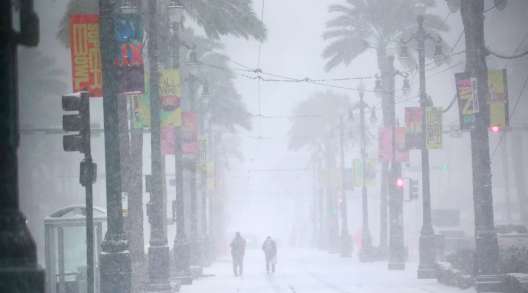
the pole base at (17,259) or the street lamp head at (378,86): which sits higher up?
the street lamp head at (378,86)

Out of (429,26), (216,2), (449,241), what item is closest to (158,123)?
(216,2)

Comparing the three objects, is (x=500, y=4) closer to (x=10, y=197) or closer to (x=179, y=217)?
(x=179, y=217)

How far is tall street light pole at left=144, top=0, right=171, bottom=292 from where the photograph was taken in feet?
75.5

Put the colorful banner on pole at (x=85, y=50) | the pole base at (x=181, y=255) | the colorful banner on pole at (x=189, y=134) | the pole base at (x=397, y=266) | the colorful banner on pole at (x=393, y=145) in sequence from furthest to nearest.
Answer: the colorful banner on pole at (x=393, y=145)
the pole base at (x=397, y=266)
the colorful banner on pole at (x=189, y=134)
the pole base at (x=181, y=255)
the colorful banner on pole at (x=85, y=50)

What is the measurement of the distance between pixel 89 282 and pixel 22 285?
23.6 ft

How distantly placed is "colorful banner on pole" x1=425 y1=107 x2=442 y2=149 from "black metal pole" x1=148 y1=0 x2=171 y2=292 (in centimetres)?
1187

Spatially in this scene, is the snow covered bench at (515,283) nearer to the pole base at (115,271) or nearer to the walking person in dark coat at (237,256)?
the pole base at (115,271)

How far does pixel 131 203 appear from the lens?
2364 cm

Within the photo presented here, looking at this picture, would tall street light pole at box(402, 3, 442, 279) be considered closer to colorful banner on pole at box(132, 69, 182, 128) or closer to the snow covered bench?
the snow covered bench

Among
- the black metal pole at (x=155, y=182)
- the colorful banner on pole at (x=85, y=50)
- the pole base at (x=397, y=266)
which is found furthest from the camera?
the pole base at (x=397, y=266)

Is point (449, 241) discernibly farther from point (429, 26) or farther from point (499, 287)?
point (499, 287)

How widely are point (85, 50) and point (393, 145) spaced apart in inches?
887

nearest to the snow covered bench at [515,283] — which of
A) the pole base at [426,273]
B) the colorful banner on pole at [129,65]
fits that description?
the pole base at [426,273]

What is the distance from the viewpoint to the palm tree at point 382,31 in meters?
43.5
